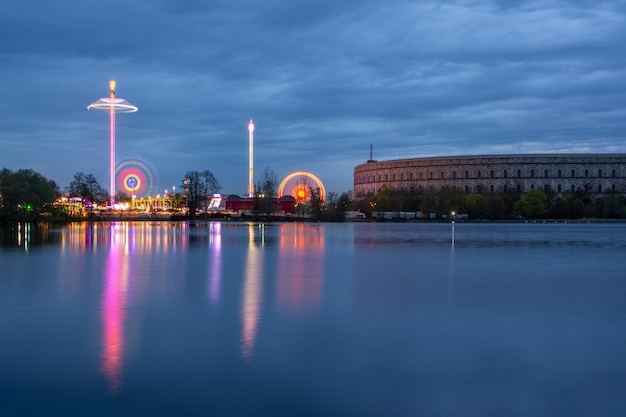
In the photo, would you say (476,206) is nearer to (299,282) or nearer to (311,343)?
(299,282)

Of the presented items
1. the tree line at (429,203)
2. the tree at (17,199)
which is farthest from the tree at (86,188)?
the tree at (17,199)

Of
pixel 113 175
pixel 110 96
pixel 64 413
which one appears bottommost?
pixel 64 413

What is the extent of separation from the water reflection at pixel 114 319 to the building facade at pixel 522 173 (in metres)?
113

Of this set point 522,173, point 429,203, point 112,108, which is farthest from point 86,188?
point 522,173

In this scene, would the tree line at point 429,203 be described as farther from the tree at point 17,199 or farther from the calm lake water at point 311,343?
the calm lake water at point 311,343

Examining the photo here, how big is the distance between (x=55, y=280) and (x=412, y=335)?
11678mm

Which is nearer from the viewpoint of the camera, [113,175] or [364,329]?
[364,329]

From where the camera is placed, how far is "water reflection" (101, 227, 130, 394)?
8641mm

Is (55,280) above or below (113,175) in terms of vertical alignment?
below

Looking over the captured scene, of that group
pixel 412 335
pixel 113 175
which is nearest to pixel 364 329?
pixel 412 335

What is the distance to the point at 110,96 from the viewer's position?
111 m

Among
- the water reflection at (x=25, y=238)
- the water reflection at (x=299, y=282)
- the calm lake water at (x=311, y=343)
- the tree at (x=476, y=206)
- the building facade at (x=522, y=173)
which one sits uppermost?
the building facade at (x=522, y=173)

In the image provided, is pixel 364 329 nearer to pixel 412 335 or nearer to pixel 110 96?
pixel 412 335

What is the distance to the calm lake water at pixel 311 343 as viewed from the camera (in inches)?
298
